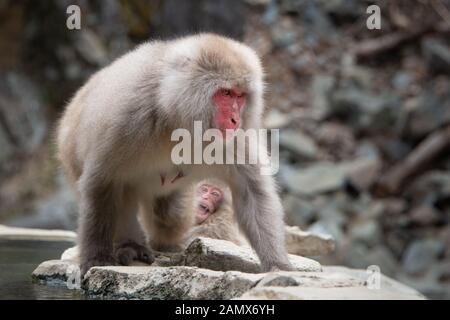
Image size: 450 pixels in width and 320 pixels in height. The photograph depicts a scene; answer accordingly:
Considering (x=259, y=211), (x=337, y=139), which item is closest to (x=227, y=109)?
(x=259, y=211)

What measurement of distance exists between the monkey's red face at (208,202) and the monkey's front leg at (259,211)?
94 centimetres

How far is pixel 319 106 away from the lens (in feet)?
63.4

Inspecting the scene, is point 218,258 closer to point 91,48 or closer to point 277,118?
point 91,48

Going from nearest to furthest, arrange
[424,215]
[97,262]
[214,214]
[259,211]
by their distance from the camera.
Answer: [97,262] → [259,211] → [214,214] → [424,215]

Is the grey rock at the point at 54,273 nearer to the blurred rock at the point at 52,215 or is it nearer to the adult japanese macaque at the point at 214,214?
the adult japanese macaque at the point at 214,214

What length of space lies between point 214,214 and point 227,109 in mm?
1769

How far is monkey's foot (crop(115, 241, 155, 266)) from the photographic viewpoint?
245 inches

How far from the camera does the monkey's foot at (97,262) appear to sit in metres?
5.85

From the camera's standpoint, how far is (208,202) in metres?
7.08

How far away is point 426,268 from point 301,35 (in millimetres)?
7277

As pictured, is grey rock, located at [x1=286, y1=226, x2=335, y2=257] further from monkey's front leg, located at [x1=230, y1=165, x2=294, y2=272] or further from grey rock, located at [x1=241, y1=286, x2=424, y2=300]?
grey rock, located at [x1=241, y1=286, x2=424, y2=300]

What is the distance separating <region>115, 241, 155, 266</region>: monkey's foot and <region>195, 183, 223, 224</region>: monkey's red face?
0.75m
